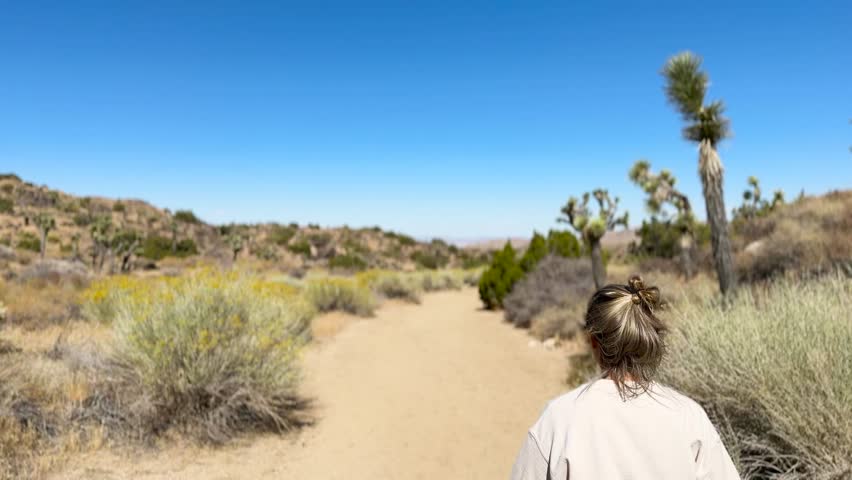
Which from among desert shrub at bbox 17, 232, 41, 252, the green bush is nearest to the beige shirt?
the green bush

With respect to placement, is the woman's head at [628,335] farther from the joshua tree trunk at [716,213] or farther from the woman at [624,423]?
the joshua tree trunk at [716,213]

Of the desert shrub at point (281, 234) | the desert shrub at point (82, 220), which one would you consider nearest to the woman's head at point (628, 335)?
the desert shrub at point (82, 220)

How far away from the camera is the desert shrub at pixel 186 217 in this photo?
2189 inches

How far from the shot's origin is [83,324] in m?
10.6

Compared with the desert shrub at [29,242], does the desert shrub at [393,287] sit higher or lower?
lower

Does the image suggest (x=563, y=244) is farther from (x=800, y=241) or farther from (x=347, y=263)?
(x=347, y=263)

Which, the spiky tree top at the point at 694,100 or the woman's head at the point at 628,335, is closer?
the woman's head at the point at 628,335

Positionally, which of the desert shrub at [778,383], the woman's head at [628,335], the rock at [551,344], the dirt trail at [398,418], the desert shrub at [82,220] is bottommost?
the dirt trail at [398,418]

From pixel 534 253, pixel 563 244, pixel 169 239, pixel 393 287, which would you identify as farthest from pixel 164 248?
pixel 563 244

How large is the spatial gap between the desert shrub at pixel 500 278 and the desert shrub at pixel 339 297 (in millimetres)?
5103

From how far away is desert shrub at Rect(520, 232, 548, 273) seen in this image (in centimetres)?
1889

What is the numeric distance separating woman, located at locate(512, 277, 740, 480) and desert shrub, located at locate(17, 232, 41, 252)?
1593 inches

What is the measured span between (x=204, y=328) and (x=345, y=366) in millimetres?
4360

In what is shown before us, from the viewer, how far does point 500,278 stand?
19109 mm
